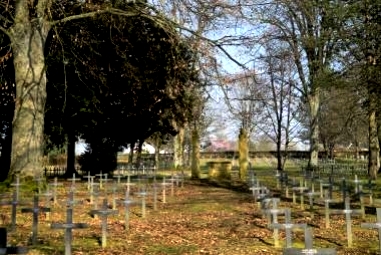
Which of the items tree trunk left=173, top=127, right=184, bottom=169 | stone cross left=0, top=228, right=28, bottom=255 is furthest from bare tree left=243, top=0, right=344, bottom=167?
tree trunk left=173, top=127, right=184, bottom=169

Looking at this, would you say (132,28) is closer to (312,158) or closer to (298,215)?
(298,215)

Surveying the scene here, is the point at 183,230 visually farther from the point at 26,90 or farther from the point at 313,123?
the point at 313,123

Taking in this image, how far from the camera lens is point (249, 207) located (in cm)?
1581

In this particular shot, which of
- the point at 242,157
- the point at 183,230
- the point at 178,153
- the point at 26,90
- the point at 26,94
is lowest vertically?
the point at 183,230

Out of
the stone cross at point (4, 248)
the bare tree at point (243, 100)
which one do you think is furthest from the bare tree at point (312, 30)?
the stone cross at point (4, 248)

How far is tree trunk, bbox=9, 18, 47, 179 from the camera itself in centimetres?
1625

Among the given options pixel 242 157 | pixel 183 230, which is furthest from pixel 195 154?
pixel 183 230

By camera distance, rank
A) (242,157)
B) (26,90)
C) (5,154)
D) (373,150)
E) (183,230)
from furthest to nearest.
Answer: (242,157), (373,150), (5,154), (26,90), (183,230)

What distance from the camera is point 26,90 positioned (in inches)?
640

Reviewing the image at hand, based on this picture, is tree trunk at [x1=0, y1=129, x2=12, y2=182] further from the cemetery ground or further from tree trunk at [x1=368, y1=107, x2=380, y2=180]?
tree trunk at [x1=368, y1=107, x2=380, y2=180]

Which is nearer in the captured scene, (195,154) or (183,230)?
(183,230)

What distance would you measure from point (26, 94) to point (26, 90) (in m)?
0.13

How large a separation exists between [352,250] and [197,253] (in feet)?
8.89

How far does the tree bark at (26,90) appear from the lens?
16250 mm
